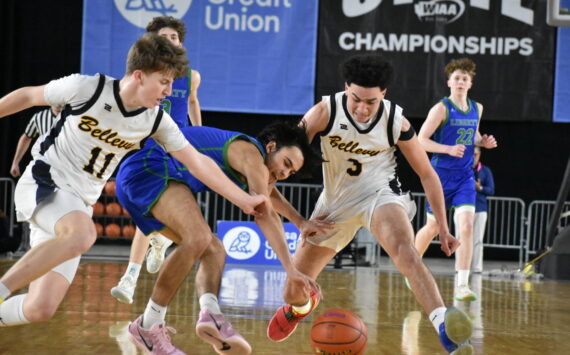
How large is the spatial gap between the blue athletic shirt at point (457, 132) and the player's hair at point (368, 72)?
3476 mm

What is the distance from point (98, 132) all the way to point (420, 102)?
9.62m

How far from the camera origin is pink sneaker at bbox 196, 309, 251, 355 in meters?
4.06

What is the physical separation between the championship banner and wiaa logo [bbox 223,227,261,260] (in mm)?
2789

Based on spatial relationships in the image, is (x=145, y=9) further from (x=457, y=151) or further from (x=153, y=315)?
(x=153, y=315)

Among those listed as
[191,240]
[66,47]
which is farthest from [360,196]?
[66,47]

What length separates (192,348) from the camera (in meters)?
4.93

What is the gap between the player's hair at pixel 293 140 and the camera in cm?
439

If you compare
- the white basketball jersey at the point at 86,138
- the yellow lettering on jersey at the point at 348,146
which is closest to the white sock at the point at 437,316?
the yellow lettering on jersey at the point at 348,146

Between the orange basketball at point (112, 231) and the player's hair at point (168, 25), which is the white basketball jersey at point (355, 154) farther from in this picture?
the orange basketball at point (112, 231)

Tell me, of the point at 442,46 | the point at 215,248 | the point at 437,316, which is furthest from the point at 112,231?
the point at 437,316

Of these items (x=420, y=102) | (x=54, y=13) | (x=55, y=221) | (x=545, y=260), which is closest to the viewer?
(x=55, y=221)

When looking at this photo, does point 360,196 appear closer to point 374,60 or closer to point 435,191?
point 435,191

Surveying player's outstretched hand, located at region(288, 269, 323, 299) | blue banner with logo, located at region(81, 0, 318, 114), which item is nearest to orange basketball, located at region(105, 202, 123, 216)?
blue banner with logo, located at region(81, 0, 318, 114)

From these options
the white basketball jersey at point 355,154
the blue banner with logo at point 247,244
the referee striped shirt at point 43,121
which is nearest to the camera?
the white basketball jersey at point 355,154
